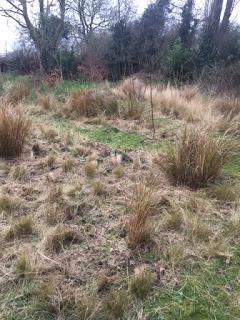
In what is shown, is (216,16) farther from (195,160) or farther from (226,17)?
(195,160)

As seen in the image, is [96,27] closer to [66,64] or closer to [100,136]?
[66,64]

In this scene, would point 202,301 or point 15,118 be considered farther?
point 15,118

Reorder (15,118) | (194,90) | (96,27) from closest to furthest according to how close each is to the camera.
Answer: (15,118) < (194,90) < (96,27)

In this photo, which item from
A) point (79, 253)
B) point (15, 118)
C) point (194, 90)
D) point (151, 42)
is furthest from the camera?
point (151, 42)

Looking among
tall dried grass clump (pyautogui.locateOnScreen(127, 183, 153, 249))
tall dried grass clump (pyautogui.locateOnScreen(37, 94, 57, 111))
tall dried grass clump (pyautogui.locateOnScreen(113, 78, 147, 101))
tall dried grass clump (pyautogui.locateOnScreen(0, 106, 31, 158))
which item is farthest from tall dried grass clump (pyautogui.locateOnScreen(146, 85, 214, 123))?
tall dried grass clump (pyautogui.locateOnScreen(127, 183, 153, 249))

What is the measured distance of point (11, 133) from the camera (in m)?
3.35

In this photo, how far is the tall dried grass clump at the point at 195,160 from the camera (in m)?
2.84

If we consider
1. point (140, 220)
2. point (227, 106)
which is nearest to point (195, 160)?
point (140, 220)

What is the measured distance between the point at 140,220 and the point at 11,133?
5.90ft

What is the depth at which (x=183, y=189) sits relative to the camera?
2791 millimetres

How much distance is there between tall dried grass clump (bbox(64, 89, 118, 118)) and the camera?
211 inches

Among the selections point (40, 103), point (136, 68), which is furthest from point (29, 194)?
point (136, 68)

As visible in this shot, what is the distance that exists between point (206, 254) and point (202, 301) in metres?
0.34

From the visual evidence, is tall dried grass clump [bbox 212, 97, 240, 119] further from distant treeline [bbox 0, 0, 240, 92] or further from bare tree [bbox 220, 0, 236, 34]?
bare tree [bbox 220, 0, 236, 34]
